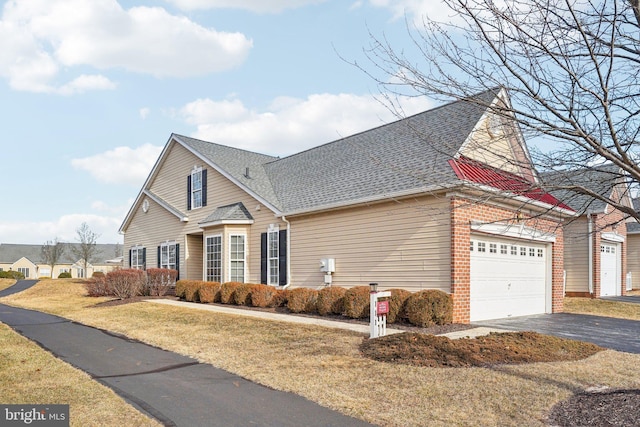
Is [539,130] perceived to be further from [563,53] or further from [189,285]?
[189,285]

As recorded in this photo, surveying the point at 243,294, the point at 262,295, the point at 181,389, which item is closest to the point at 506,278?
the point at 262,295

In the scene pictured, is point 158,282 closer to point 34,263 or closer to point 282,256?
point 282,256

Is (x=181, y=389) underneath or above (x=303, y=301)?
underneath

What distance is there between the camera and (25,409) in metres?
6.11

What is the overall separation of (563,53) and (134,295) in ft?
62.3

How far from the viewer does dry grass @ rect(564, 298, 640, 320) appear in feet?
54.1

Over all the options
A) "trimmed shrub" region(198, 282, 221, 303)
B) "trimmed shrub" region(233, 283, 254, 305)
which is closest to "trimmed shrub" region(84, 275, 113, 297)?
"trimmed shrub" region(198, 282, 221, 303)

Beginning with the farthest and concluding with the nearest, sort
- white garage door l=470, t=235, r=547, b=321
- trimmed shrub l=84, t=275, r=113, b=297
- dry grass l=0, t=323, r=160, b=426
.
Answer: trimmed shrub l=84, t=275, r=113, b=297, white garage door l=470, t=235, r=547, b=321, dry grass l=0, t=323, r=160, b=426

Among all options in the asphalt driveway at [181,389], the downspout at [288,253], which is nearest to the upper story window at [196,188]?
the downspout at [288,253]

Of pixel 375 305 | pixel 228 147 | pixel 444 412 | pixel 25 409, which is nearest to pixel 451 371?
pixel 444 412

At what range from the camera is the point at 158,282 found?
857 inches

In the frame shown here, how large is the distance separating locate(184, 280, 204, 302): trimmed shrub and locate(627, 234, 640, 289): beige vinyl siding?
75.4ft

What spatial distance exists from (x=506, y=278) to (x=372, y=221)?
4201mm

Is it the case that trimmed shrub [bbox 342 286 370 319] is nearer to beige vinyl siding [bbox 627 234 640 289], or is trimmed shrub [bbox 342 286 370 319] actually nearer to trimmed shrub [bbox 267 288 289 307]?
trimmed shrub [bbox 267 288 289 307]
